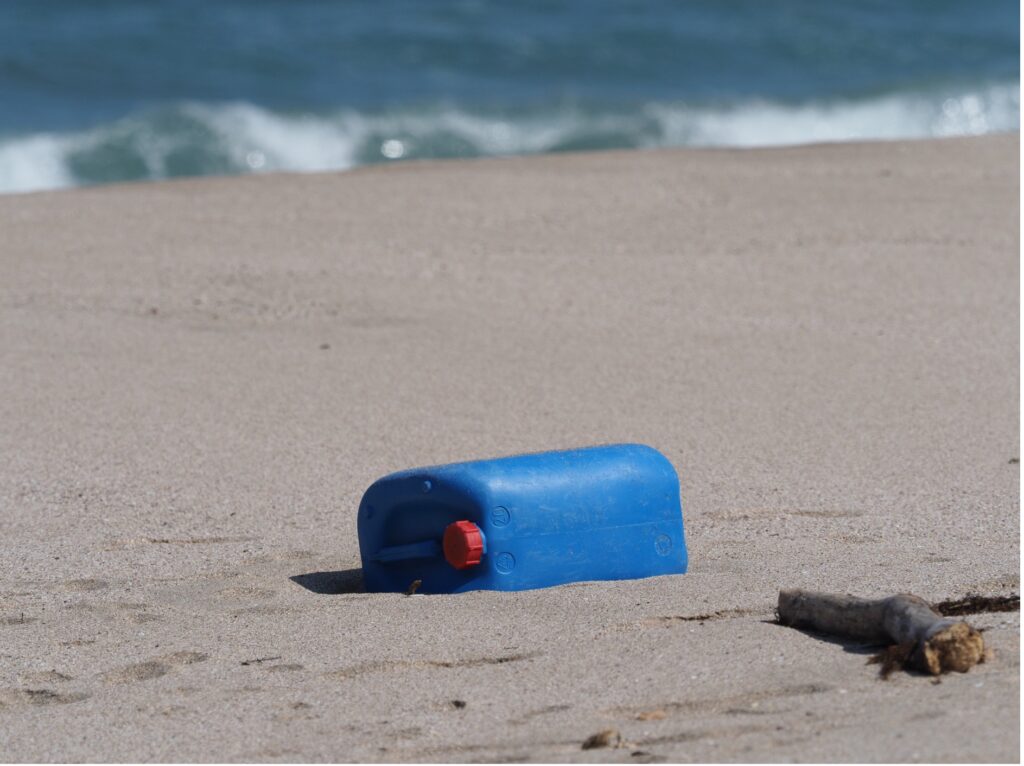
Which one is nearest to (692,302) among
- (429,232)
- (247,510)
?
(429,232)

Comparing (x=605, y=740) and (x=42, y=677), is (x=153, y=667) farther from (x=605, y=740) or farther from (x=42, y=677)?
(x=605, y=740)

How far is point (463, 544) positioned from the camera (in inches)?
160

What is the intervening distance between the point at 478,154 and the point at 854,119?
182 inches

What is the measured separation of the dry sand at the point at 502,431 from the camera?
3.31 m

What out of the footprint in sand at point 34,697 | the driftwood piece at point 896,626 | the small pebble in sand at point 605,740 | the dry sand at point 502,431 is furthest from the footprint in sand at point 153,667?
the driftwood piece at point 896,626

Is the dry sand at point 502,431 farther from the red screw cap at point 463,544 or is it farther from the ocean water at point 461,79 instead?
the ocean water at point 461,79

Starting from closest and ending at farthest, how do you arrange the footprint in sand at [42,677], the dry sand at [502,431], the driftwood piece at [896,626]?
the driftwood piece at [896,626] < the dry sand at [502,431] < the footprint in sand at [42,677]

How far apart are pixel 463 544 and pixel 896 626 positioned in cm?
119

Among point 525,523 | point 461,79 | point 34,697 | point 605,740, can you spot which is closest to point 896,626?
point 605,740

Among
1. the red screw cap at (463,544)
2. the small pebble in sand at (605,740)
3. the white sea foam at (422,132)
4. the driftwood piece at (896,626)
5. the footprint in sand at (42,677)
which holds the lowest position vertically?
the small pebble in sand at (605,740)

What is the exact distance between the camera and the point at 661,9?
2227 centimetres

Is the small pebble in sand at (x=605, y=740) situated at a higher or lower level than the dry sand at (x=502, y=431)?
lower

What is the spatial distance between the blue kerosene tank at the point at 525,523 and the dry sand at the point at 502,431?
102 mm

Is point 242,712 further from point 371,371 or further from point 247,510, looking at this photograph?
point 371,371
